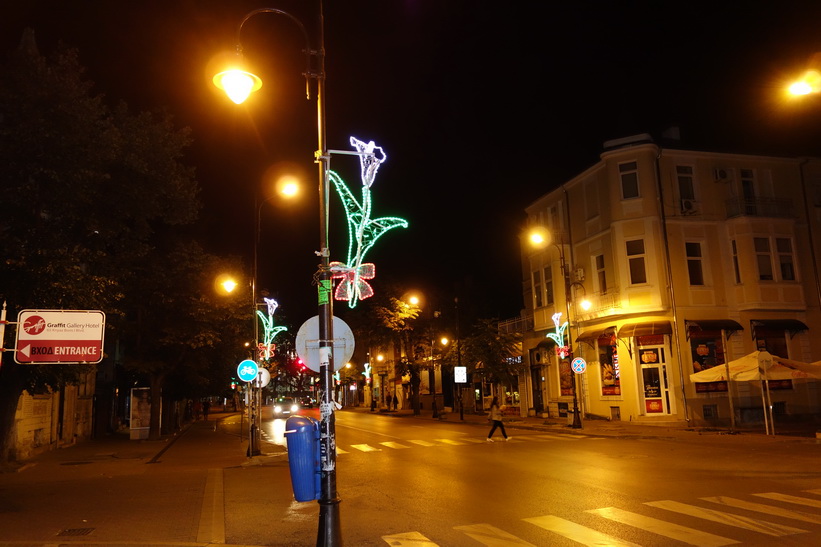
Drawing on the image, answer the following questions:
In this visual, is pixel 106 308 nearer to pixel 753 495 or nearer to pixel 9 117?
pixel 9 117

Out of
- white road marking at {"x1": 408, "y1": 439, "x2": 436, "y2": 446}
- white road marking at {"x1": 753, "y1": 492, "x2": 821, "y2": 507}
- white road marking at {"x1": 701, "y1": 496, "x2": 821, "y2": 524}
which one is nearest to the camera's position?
white road marking at {"x1": 701, "y1": 496, "x2": 821, "y2": 524}

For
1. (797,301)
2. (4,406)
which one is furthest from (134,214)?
(797,301)

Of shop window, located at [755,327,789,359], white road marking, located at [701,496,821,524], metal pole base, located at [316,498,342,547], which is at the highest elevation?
shop window, located at [755,327,789,359]

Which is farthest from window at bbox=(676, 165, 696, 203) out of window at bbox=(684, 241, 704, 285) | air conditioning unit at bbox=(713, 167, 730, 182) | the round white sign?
the round white sign

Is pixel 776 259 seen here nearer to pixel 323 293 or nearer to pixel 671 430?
pixel 671 430

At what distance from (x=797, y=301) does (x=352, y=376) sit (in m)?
42.7

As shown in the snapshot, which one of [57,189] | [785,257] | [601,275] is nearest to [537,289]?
[601,275]

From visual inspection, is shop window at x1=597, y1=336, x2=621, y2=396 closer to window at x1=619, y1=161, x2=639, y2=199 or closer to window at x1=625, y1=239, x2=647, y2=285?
window at x1=625, y1=239, x2=647, y2=285

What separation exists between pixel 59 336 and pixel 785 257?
30682 mm

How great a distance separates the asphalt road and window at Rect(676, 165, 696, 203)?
1330 centimetres

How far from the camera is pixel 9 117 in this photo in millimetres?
14141

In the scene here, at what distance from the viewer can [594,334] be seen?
101ft

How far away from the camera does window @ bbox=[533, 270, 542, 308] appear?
37.3 m

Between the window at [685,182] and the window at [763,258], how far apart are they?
360 cm
